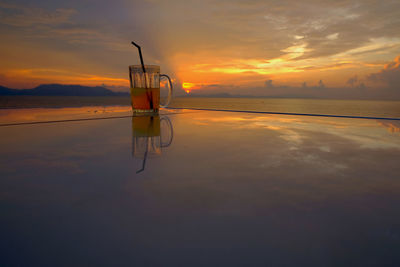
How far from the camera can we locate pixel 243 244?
0.76ft

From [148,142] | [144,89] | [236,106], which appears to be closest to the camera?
[148,142]

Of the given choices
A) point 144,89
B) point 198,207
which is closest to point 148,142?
point 198,207

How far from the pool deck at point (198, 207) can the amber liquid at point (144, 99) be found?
76cm

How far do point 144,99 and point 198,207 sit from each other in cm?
109

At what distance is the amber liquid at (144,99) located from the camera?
1.30 meters

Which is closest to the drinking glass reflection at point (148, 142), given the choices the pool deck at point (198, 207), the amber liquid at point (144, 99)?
the pool deck at point (198, 207)

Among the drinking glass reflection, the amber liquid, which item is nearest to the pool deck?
the drinking glass reflection

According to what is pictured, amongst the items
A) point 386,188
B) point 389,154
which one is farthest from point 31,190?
point 389,154

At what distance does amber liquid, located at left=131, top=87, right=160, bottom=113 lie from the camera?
1.30m

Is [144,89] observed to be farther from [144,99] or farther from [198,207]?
[198,207]

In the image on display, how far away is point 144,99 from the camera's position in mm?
1312

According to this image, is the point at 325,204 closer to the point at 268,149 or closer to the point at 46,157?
the point at 268,149

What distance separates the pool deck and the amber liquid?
760 mm

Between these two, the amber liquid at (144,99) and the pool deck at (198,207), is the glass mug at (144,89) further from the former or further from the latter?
the pool deck at (198,207)
